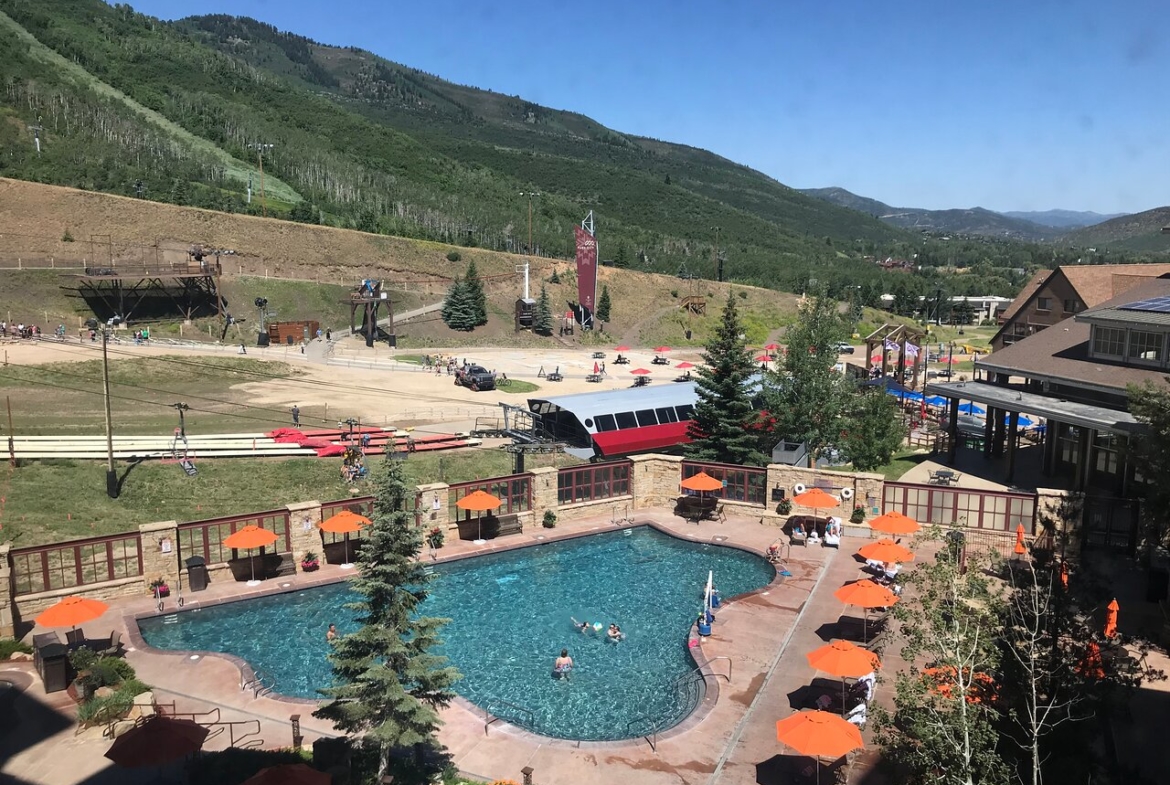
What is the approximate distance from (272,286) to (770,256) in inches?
5026

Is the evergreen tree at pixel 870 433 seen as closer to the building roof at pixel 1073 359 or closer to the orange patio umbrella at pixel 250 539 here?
the building roof at pixel 1073 359

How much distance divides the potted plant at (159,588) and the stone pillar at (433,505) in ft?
26.2

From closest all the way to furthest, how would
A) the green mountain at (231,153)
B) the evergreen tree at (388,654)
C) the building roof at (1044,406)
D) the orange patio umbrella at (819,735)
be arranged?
the evergreen tree at (388,654) < the orange patio umbrella at (819,735) < the building roof at (1044,406) < the green mountain at (231,153)

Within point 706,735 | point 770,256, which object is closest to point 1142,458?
point 706,735

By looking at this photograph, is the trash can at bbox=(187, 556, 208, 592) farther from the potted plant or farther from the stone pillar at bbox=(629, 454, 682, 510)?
the stone pillar at bbox=(629, 454, 682, 510)

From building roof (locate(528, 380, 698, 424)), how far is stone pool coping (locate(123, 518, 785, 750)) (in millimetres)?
8899

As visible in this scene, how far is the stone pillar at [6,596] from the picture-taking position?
20859 millimetres

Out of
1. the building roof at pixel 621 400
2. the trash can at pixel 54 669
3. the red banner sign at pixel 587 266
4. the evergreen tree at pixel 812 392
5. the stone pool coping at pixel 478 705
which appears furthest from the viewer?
the red banner sign at pixel 587 266

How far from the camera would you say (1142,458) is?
54.6 ft

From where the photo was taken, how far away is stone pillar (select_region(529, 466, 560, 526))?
3059 cm

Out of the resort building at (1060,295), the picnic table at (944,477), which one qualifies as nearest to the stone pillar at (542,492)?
the picnic table at (944,477)

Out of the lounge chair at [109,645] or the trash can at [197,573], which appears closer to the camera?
the lounge chair at [109,645]

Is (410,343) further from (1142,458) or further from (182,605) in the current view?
(1142,458)

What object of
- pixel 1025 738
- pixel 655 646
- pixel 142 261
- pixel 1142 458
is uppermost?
pixel 142 261
